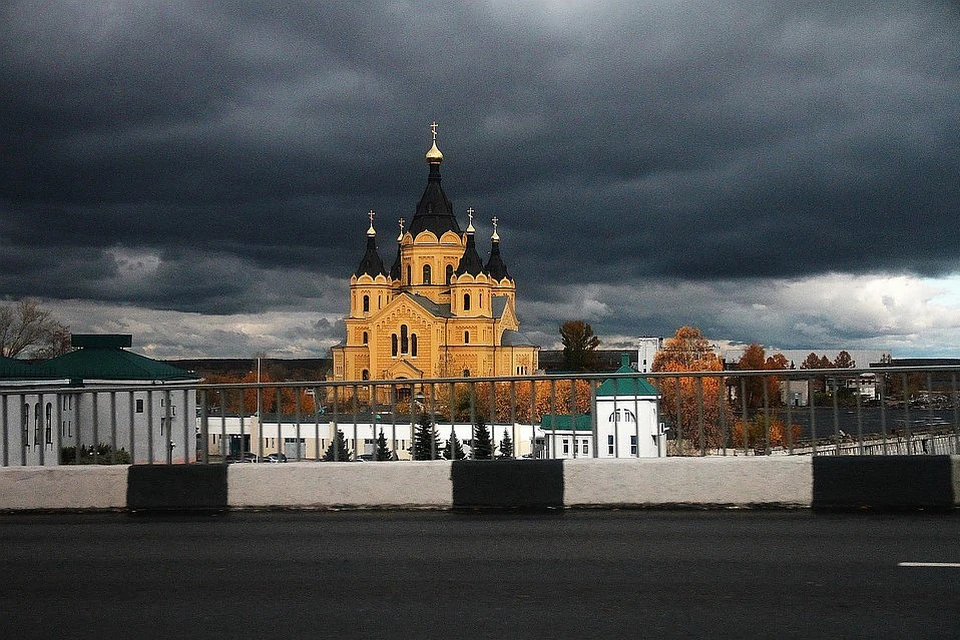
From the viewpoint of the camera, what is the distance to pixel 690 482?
372 inches

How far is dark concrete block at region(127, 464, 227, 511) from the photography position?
9.99 m

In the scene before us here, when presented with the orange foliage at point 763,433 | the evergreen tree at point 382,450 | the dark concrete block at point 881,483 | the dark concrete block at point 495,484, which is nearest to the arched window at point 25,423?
the evergreen tree at point 382,450

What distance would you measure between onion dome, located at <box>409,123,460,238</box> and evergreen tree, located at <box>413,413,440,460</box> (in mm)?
139708

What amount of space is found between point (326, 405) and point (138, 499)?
196 cm

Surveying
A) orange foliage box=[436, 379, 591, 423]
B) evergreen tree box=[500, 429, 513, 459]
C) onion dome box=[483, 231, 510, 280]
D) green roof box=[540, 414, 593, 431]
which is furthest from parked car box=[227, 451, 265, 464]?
onion dome box=[483, 231, 510, 280]

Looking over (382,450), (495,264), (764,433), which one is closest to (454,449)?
(382,450)

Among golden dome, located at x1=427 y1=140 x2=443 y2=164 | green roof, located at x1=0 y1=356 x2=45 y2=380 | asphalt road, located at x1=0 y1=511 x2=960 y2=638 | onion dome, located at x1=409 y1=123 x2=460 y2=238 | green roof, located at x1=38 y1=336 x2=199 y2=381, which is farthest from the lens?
golden dome, located at x1=427 y1=140 x2=443 y2=164

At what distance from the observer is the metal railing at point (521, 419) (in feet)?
31.8

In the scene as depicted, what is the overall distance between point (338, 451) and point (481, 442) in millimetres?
1376

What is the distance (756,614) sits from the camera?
553 centimetres

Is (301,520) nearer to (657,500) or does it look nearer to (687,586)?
(657,500)

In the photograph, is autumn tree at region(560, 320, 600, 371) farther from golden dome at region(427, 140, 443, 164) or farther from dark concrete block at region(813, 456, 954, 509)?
dark concrete block at region(813, 456, 954, 509)

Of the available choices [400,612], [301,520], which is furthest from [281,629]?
[301,520]

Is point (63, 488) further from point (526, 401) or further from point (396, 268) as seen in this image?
point (396, 268)
